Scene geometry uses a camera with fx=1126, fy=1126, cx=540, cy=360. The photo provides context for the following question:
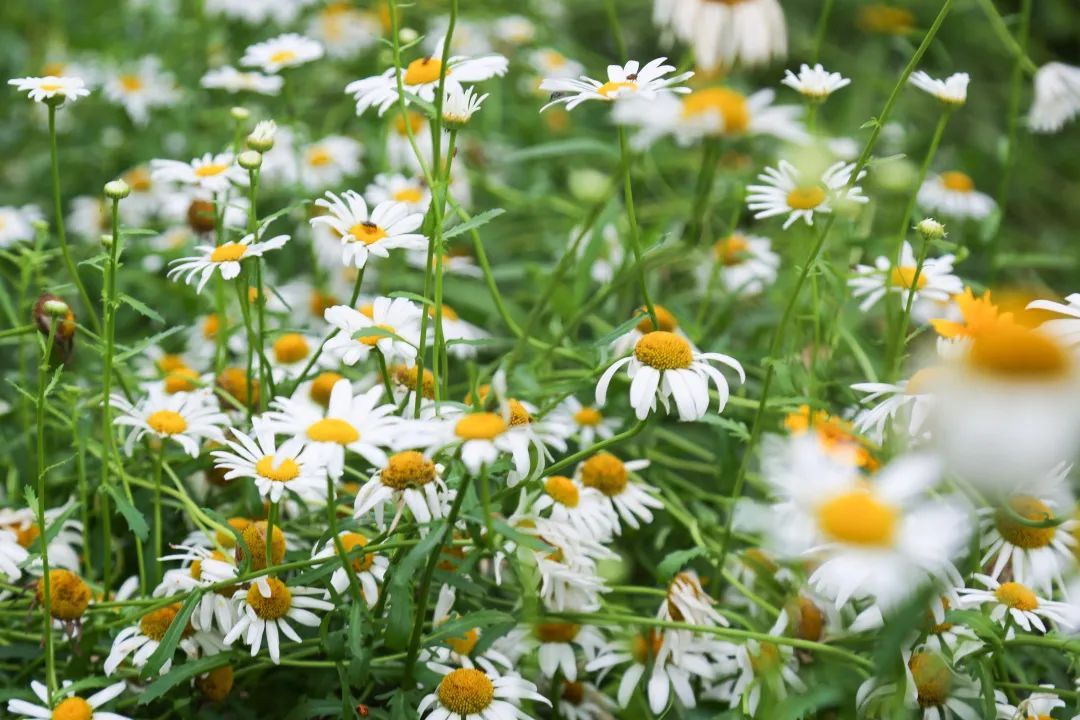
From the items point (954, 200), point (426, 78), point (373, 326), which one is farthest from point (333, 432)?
point (954, 200)

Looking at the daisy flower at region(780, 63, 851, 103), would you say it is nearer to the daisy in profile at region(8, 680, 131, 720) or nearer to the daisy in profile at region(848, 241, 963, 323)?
the daisy in profile at region(848, 241, 963, 323)

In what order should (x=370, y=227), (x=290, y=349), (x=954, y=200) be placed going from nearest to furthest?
(x=370, y=227) < (x=290, y=349) < (x=954, y=200)

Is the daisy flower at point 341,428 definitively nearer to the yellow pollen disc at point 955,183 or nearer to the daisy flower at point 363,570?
the daisy flower at point 363,570

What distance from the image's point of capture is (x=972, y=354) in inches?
24.4

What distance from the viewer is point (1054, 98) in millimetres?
1298

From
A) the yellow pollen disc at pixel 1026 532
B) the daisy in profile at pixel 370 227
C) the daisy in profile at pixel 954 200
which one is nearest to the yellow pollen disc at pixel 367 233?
the daisy in profile at pixel 370 227

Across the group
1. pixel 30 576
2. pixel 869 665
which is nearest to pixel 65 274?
pixel 30 576

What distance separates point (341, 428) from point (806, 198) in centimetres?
51

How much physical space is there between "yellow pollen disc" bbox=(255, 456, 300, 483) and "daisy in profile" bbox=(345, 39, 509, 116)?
31 centimetres

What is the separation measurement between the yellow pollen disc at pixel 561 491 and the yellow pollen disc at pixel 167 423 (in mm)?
319

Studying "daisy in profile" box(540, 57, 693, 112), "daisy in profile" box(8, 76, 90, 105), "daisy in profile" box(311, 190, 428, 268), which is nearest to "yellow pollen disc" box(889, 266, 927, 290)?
"daisy in profile" box(540, 57, 693, 112)

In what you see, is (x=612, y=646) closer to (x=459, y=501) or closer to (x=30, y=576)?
Result: (x=459, y=501)

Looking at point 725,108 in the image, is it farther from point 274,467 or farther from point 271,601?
point 271,601

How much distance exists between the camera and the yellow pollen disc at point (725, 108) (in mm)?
662
